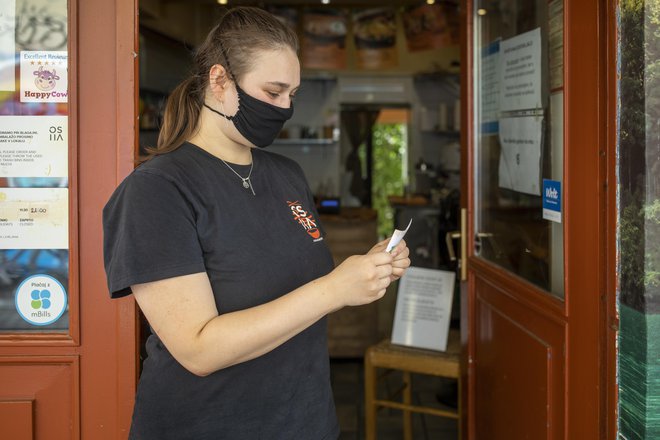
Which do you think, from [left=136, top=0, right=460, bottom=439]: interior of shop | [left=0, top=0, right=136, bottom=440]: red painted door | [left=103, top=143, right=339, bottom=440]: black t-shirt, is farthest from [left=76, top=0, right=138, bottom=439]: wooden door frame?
[left=136, top=0, right=460, bottom=439]: interior of shop

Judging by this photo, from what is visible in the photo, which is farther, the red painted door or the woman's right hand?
the red painted door

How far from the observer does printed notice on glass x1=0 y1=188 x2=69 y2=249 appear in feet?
6.35

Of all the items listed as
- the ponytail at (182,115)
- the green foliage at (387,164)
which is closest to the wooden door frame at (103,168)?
the ponytail at (182,115)

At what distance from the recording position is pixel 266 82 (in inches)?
59.5

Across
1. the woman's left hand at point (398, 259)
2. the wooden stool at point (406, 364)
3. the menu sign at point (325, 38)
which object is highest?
the menu sign at point (325, 38)

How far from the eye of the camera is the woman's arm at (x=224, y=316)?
1298 millimetres

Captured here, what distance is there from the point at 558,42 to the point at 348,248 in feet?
10.7

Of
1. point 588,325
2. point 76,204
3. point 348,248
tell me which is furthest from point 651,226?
point 348,248

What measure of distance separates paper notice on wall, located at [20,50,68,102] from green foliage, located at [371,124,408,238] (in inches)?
351

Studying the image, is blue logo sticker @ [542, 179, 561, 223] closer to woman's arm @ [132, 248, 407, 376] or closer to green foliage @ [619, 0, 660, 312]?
green foliage @ [619, 0, 660, 312]

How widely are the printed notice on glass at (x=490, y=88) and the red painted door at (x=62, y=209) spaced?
4.75 ft

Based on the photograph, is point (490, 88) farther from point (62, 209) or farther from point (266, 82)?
point (62, 209)

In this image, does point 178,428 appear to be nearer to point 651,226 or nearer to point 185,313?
point 185,313

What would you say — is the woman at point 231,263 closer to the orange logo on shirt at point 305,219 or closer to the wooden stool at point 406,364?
the orange logo on shirt at point 305,219
